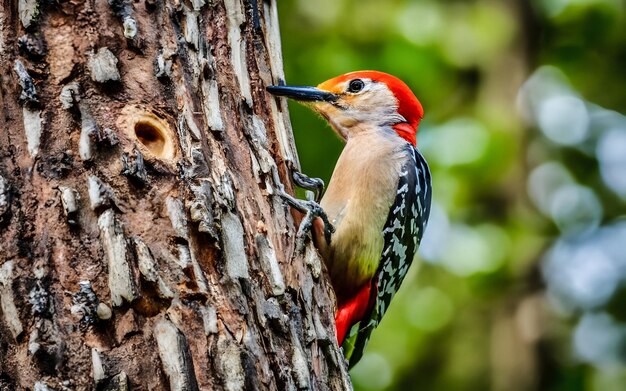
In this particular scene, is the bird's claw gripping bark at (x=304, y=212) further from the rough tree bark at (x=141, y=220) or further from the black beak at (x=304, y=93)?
the black beak at (x=304, y=93)

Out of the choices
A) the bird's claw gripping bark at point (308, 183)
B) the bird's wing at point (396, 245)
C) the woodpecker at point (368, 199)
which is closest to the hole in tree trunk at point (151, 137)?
the bird's claw gripping bark at point (308, 183)

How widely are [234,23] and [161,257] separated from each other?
963 mm

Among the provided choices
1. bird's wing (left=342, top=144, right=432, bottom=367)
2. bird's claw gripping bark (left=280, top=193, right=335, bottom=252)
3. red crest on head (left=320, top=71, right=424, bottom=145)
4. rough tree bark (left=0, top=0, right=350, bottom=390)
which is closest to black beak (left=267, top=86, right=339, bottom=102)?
red crest on head (left=320, top=71, right=424, bottom=145)

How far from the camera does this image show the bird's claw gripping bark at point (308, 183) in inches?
117

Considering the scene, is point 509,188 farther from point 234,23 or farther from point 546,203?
point 234,23

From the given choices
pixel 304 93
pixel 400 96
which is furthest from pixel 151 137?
pixel 400 96

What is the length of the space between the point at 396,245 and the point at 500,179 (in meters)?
3.34

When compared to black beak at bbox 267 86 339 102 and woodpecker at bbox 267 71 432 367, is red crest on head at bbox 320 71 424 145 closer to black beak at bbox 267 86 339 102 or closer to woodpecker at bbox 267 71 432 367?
woodpecker at bbox 267 71 432 367

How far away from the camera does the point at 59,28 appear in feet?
8.26

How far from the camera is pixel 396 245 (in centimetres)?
386

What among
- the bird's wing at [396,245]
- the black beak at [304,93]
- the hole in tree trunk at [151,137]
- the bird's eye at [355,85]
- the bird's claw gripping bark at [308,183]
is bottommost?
the bird's wing at [396,245]

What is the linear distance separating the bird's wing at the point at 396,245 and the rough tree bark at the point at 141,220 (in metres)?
1.08

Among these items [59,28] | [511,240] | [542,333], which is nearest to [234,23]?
[59,28]

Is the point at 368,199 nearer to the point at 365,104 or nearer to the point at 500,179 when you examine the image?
the point at 365,104
